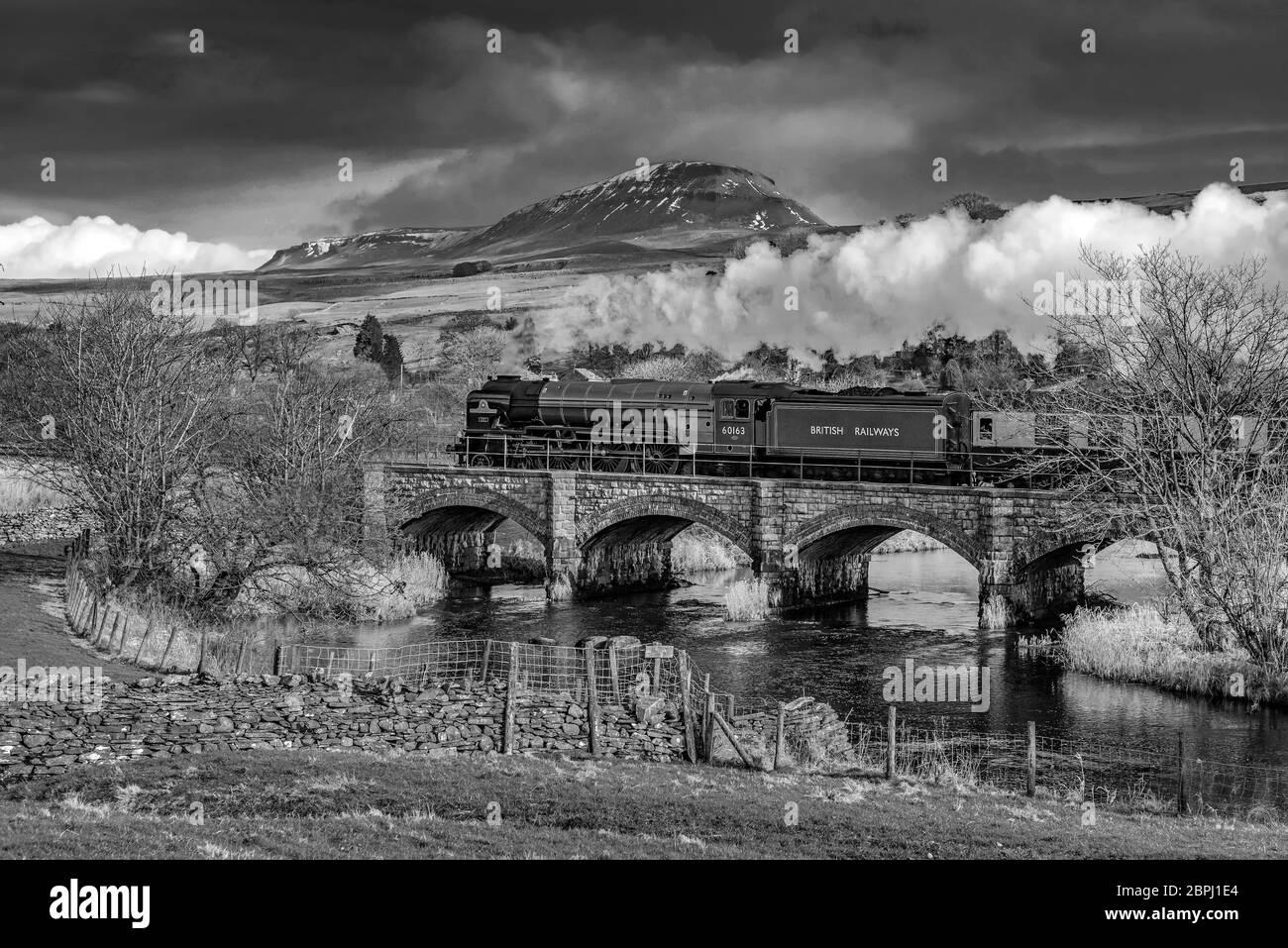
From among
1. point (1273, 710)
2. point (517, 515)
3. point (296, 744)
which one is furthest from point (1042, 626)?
point (296, 744)

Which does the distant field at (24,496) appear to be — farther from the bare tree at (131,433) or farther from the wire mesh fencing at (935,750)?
the wire mesh fencing at (935,750)

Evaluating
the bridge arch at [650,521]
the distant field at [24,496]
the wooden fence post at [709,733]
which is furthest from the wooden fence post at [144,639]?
the distant field at [24,496]

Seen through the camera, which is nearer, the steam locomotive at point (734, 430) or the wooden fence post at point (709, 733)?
the wooden fence post at point (709, 733)

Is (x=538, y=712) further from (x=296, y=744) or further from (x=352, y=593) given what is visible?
(x=352, y=593)

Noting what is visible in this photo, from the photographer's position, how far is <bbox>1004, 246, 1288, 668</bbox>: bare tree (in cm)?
3244

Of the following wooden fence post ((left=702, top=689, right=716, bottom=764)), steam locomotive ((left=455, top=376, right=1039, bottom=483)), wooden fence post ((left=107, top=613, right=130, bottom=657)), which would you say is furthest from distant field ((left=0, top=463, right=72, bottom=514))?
wooden fence post ((left=702, top=689, right=716, bottom=764))

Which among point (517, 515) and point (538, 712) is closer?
point (538, 712)

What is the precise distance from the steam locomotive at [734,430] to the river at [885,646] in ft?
16.8

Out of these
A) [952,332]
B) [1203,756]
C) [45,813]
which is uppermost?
[952,332]

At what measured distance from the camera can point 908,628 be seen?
39.9 meters

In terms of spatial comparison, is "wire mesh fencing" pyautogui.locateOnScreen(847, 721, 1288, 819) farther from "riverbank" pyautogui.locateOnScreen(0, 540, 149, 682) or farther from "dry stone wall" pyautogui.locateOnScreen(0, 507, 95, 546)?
"dry stone wall" pyautogui.locateOnScreen(0, 507, 95, 546)

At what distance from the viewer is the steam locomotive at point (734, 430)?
4272 centimetres

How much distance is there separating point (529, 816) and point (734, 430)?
1230 inches
